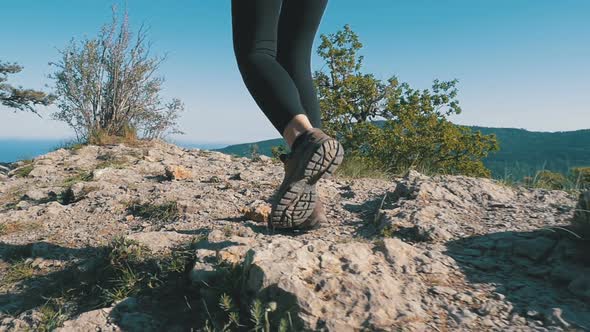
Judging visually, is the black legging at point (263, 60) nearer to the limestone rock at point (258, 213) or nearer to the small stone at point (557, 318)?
the limestone rock at point (258, 213)

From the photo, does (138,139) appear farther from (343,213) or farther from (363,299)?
(363,299)

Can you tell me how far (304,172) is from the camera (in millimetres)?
1664

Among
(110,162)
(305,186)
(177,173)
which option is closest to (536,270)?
(305,186)

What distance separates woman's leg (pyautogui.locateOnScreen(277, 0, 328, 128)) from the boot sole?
391mm

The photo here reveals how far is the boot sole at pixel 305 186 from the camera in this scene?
1623 mm

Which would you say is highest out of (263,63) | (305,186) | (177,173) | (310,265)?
(263,63)

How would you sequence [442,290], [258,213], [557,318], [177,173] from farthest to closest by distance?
1. [177,173]
2. [258,213]
3. [442,290]
4. [557,318]

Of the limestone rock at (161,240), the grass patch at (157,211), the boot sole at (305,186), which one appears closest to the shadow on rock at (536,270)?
the boot sole at (305,186)

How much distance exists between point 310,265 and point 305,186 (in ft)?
1.24

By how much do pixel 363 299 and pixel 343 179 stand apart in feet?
7.93

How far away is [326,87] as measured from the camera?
16.0 m

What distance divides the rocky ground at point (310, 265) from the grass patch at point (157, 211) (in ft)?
0.03

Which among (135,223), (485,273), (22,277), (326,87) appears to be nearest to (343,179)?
(135,223)

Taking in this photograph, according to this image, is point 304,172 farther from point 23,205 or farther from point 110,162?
point 110,162
